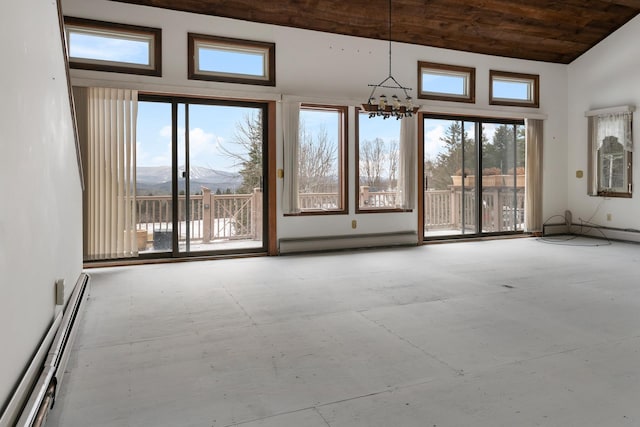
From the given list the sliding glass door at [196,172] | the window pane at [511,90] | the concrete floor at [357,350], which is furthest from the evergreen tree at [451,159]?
the sliding glass door at [196,172]

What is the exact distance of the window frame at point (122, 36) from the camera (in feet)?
17.6

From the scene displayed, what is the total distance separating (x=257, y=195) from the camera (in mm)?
6727

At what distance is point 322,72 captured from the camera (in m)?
6.71

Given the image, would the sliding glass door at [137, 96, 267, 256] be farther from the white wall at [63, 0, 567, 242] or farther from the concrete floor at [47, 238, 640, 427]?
the concrete floor at [47, 238, 640, 427]

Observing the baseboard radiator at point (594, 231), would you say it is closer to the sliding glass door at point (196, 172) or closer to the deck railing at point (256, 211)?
the deck railing at point (256, 211)

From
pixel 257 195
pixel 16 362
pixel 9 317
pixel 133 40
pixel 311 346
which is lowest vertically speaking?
pixel 311 346

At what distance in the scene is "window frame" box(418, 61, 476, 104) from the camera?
736 cm

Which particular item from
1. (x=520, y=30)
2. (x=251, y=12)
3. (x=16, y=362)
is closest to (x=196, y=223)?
(x=251, y=12)

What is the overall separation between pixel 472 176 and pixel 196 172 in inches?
186

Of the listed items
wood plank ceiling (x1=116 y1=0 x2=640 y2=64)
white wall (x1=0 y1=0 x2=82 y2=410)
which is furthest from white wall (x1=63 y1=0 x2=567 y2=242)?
white wall (x1=0 y1=0 x2=82 y2=410)

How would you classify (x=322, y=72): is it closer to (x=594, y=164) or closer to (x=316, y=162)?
(x=316, y=162)

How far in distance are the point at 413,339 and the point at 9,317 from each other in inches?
88.9

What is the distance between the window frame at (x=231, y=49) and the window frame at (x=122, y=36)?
0.40 meters

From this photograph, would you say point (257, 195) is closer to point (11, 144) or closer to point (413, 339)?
point (413, 339)
